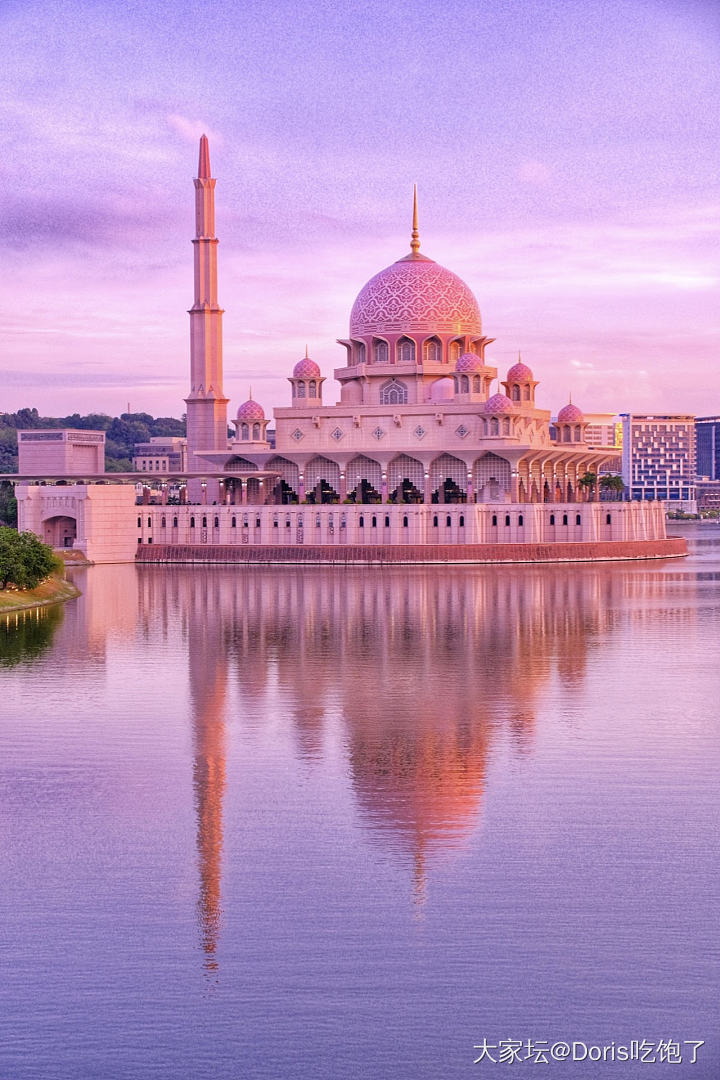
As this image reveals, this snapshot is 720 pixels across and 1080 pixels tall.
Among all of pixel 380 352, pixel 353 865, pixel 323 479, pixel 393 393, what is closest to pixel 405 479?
pixel 323 479

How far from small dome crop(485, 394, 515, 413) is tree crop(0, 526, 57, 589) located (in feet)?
89.4

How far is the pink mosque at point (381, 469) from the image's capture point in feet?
231

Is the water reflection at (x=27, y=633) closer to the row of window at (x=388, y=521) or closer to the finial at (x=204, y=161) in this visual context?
the row of window at (x=388, y=521)

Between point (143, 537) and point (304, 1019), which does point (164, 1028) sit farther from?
point (143, 537)

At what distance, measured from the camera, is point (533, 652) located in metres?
33.3

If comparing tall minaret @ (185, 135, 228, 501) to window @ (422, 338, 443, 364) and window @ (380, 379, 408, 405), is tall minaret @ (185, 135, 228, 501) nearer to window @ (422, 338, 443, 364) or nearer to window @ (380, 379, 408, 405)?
window @ (380, 379, 408, 405)

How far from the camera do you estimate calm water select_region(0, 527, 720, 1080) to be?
1155 centimetres

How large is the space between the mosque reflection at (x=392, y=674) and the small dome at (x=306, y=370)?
2228 centimetres

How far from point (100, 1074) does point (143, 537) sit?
64290 mm

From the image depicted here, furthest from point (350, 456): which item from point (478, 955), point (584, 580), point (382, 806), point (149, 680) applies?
point (478, 955)

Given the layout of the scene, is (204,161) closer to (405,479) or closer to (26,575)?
(405,479)

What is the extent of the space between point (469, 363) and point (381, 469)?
23.4ft

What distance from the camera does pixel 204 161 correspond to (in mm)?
76875

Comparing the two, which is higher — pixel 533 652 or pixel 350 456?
pixel 350 456
